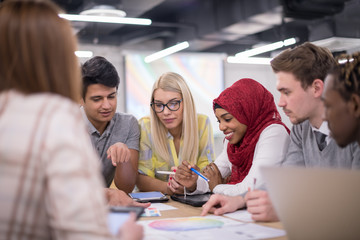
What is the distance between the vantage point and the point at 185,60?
30.1 ft

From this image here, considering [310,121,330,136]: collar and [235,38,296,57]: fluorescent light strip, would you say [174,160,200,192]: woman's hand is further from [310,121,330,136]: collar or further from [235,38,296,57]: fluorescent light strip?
[235,38,296,57]: fluorescent light strip

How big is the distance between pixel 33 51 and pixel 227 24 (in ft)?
23.8

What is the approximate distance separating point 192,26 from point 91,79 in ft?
20.5

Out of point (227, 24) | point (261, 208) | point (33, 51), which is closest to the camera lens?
point (33, 51)

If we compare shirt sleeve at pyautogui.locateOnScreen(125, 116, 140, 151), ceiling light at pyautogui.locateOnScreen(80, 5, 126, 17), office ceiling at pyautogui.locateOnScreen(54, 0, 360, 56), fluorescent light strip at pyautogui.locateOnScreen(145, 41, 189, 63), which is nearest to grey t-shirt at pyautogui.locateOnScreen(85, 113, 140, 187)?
shirt sleeve at pyautogui.locateOnScreen(125, 116, 140, 151)

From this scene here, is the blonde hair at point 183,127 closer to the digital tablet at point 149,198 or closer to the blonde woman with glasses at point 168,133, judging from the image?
the blonde woman with glasses at point 168,133

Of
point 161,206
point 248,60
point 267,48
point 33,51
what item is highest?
point 267,48

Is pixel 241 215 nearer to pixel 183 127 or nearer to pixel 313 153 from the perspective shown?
pixel 313 153

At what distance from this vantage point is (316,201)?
1020 millimetres

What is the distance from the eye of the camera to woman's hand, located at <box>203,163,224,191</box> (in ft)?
7.72

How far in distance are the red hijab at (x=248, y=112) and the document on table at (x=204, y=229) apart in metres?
0.67

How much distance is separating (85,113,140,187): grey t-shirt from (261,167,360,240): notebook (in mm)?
1715

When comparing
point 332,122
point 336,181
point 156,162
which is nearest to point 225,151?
point 156,162

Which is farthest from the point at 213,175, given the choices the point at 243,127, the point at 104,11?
the point at 104,11
